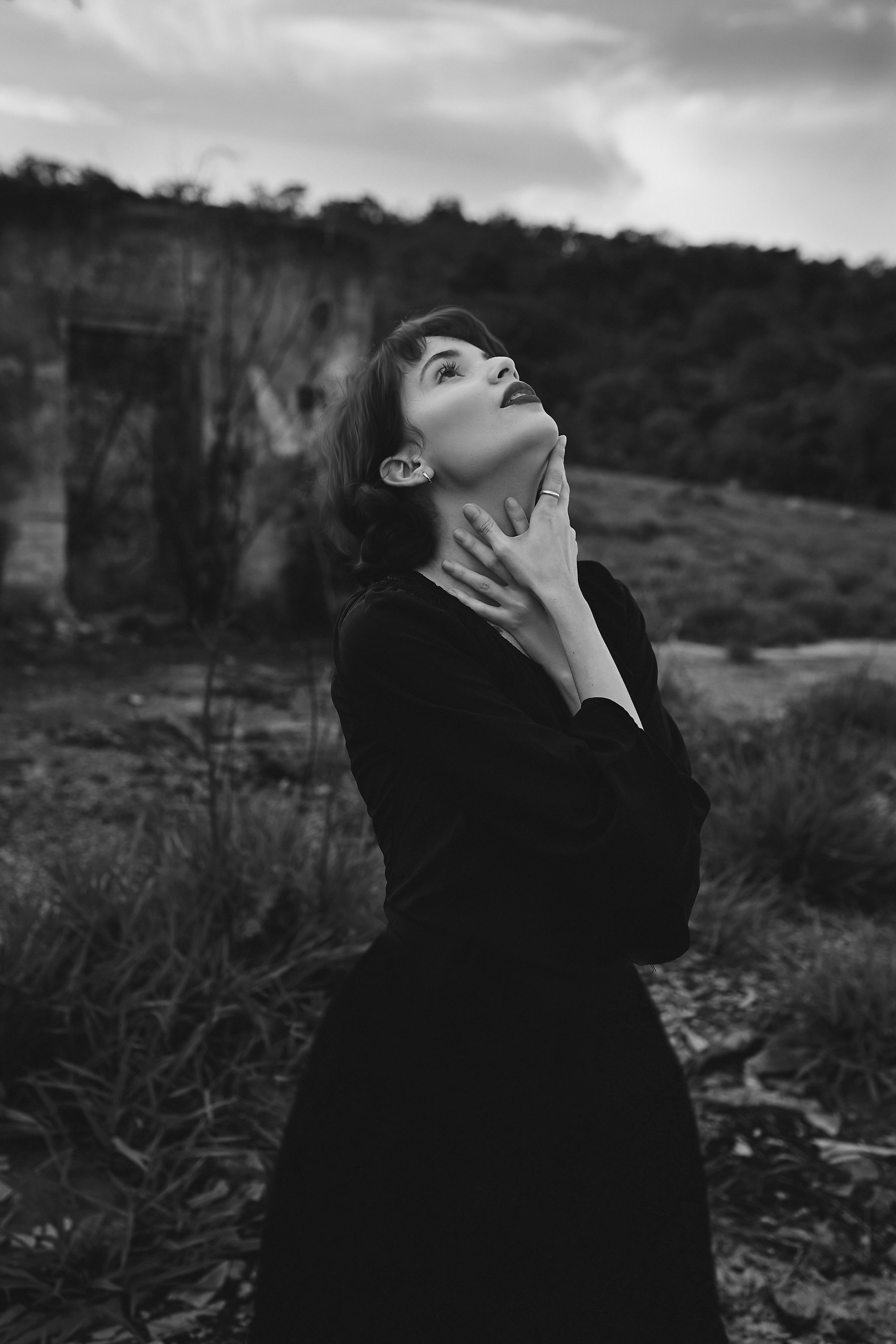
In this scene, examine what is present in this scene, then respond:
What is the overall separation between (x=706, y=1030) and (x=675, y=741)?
1.86m

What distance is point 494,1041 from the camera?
1.39m

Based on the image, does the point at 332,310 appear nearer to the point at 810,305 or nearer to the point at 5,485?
the point at 5,485

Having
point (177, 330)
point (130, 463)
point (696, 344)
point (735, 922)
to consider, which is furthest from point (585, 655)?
point (696, 344)

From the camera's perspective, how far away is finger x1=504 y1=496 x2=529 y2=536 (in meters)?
1.43

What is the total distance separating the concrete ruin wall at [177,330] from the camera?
7.21 metres

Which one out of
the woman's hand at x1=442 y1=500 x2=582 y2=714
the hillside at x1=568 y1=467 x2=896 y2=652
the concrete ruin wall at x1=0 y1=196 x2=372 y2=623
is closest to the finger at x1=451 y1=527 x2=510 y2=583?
the woman's hand at x1=442 y1=500 x2=582 y2=714

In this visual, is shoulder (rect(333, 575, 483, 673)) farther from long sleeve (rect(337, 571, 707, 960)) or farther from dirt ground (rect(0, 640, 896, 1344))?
dirt ground (rect(0, 640, 896, 1344))

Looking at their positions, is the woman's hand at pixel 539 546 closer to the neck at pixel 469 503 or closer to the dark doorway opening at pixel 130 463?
the neck at pixel 469 503

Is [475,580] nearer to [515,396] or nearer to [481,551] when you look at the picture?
[481,551]

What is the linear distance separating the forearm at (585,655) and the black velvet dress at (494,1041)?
1.3 inches

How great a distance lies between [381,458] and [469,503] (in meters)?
0.14

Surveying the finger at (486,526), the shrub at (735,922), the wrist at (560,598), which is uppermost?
the finger at (486,526)

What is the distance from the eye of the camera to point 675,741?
5.01 ft

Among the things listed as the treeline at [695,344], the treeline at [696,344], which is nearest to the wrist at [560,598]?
the treeline at [695,344]
